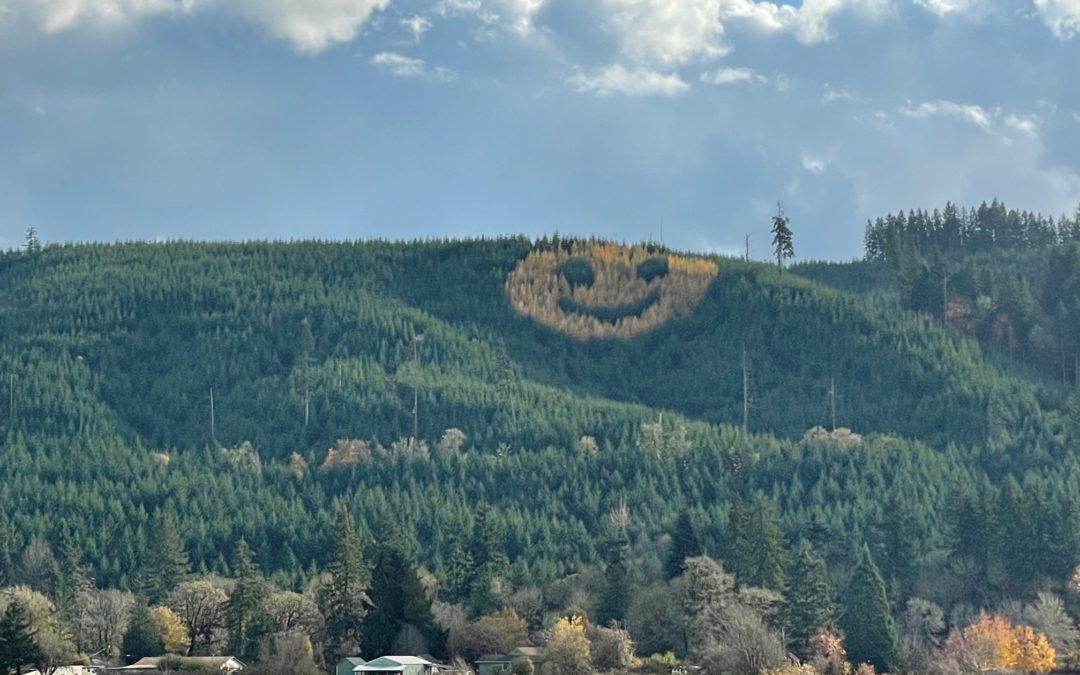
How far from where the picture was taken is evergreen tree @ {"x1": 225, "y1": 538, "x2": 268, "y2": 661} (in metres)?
152

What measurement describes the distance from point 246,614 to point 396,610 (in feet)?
44.2

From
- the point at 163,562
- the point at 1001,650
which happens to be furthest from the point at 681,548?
the point at 163,562

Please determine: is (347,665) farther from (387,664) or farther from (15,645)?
(15,645)

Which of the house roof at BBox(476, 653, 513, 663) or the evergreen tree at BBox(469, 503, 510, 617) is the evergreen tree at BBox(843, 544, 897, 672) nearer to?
the house roof at BBox(476, 653, 513, 663)

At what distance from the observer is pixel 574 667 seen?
467 feet

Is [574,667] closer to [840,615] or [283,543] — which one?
[840,615]

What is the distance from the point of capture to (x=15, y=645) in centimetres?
13388

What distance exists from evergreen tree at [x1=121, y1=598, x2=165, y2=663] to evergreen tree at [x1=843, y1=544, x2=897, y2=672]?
167 feet

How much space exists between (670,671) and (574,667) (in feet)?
24.7

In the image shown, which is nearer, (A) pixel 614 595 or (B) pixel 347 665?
(B) pixel 347 665

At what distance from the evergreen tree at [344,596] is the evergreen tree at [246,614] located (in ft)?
15.5

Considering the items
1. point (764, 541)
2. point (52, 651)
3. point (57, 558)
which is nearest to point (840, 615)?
point (764, 541)

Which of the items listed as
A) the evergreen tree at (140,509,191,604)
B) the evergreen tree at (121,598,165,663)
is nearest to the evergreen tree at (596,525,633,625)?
the evergreen tree at (121,598,165,663)

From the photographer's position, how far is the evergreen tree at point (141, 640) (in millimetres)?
154250
